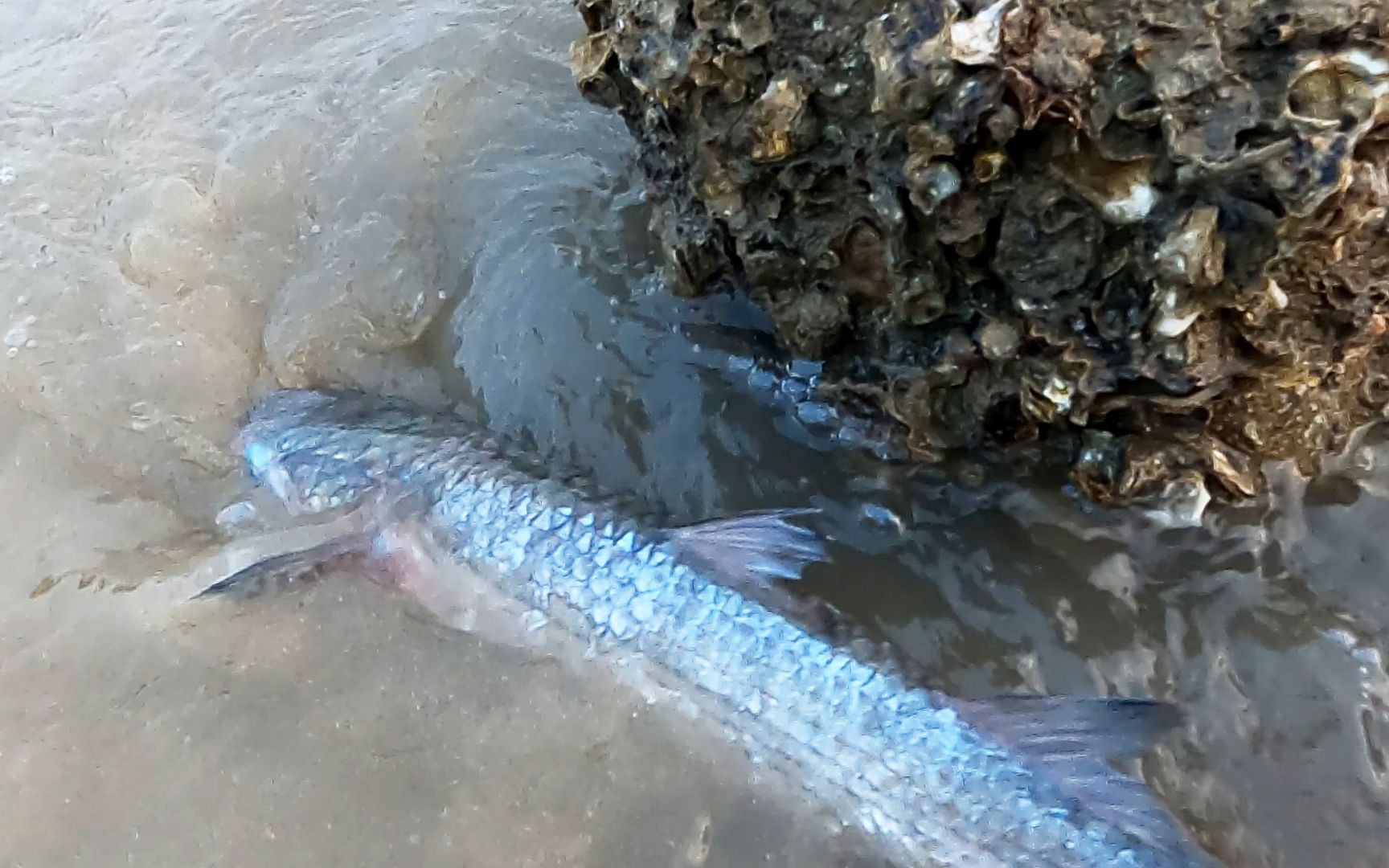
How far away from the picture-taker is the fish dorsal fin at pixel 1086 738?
2.21 metres

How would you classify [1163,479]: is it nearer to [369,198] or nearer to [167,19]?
[369,198]

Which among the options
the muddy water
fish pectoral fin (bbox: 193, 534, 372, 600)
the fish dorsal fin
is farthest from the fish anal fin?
fish pectoral fin (bbox: 193, 534, 372, 600)

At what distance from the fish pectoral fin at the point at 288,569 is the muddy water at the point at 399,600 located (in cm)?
6

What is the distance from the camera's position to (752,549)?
2641 mm

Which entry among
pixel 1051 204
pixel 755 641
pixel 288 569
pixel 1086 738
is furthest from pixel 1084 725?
pixel 288 569

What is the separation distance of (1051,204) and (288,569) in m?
2.14

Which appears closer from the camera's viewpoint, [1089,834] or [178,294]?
[1089,834]

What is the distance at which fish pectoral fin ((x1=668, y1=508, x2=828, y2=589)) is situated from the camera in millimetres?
2633

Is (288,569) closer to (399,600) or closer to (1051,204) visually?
(399,600)

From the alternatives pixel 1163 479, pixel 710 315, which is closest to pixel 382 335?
pixel 710 315

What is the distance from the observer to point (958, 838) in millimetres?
2268

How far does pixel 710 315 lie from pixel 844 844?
1.57 m

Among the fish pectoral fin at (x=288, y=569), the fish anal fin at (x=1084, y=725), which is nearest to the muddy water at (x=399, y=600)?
the fish pectoral fin at (x=288, y=569)

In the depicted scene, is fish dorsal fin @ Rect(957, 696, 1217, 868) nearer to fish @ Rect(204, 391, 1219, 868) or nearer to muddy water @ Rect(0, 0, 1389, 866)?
fish @ Rect(204, 391, 1219, 868)
